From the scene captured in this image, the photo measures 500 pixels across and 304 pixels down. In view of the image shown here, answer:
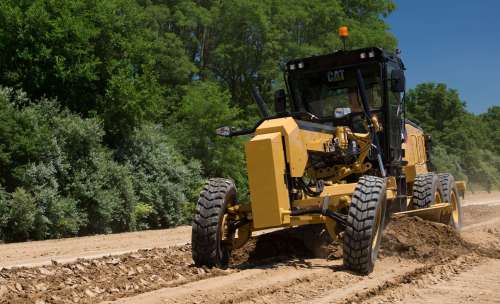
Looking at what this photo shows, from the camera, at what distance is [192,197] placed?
75.6ft

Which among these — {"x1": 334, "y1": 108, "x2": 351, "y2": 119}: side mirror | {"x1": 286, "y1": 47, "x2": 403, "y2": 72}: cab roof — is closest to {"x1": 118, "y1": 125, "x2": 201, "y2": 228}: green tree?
{"x1": 286, "y1": 47, "x2": 403, "y2": 72}: cab roof

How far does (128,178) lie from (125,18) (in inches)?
237

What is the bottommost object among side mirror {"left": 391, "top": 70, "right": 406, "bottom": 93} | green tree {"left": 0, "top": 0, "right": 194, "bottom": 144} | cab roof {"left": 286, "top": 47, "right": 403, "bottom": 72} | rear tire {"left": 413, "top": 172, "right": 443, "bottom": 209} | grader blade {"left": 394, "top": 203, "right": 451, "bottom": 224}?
grader blade {"left": 394, "top": 203, "right": 451, "bottom": 224}

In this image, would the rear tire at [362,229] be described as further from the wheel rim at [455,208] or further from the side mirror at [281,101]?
the wheel rim at [455,208]

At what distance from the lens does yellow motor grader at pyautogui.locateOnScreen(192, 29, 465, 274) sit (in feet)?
26.0

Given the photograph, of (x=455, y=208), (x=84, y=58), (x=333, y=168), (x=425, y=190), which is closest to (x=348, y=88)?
(x=333, y=168)

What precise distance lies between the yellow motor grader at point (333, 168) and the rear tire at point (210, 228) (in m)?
0.01

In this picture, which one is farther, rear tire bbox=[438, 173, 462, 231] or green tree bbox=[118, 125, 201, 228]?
green tree bbox=[118, 125, 201, 228]

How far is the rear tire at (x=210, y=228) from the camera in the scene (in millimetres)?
8250

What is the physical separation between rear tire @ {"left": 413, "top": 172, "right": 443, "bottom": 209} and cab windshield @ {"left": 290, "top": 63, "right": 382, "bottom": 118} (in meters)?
2.01

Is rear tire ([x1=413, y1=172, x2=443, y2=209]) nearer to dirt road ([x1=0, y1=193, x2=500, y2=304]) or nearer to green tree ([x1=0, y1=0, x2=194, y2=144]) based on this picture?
dirt road ([x1=0, y1=193, x2=500, y2=304])

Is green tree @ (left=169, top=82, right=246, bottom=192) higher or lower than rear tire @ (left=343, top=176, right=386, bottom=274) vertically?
higher

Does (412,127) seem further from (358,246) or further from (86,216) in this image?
(86,216)

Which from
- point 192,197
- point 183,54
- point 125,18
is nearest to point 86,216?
point 192,197
